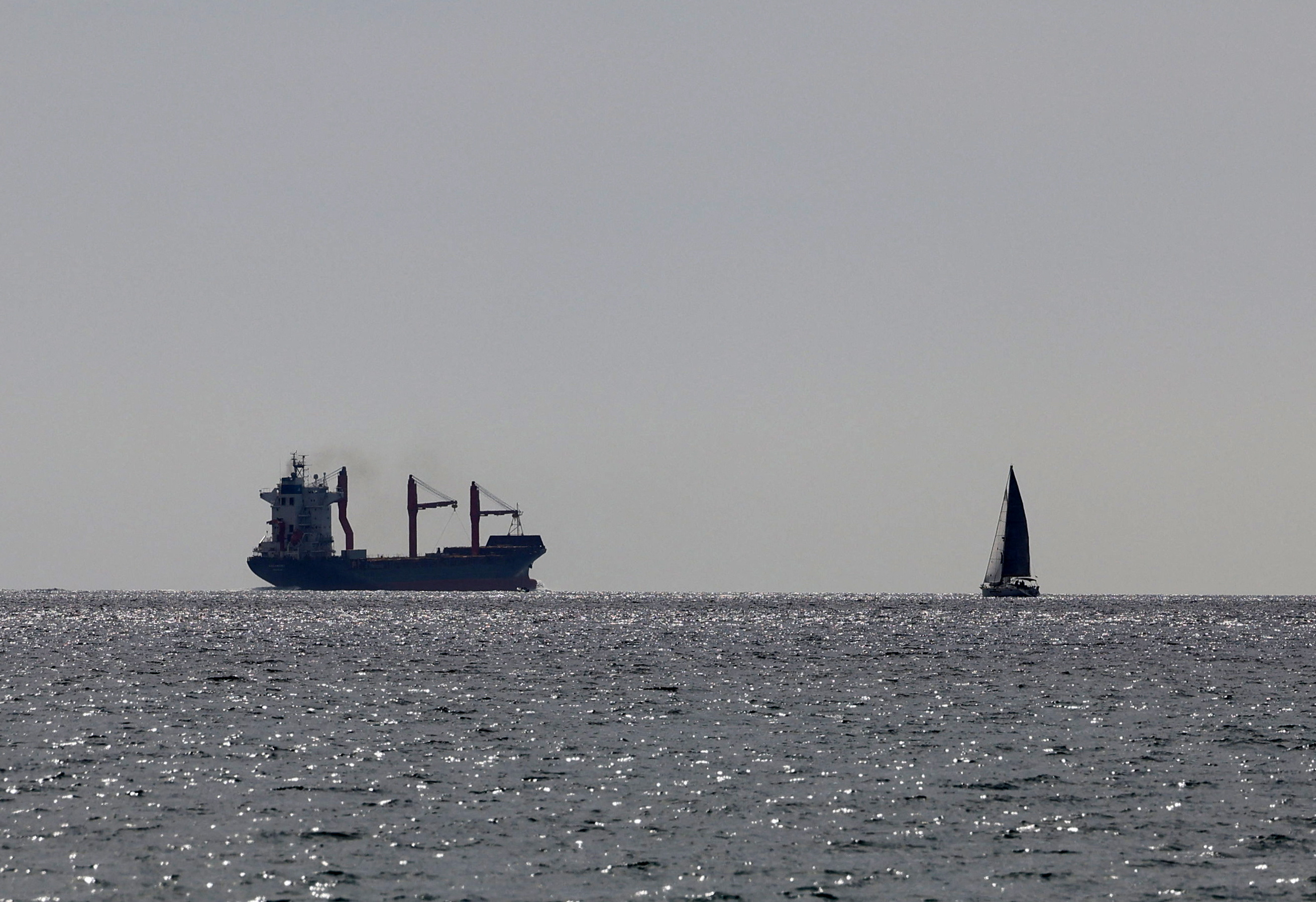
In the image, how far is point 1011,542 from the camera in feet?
580

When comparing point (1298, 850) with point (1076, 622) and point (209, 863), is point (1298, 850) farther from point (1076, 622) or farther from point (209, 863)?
point (1076, 622)

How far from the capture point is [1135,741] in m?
42.9

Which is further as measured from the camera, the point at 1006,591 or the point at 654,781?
the point at 1006,591

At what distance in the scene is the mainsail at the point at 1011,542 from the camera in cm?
17150

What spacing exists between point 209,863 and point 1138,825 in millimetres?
16846

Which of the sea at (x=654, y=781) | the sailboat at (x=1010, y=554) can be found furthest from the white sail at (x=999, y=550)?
the sea at (x=654, y=781)

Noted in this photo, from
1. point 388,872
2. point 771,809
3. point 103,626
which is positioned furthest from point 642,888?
point 103,626

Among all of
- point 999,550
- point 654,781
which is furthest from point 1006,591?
point 654,781

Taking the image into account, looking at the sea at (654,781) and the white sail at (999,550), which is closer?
the sea at (654,781)

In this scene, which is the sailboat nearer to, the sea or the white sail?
the white sail

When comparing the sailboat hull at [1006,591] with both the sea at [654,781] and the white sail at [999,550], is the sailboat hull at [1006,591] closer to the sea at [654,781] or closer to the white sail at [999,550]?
the white sail at [999,550]

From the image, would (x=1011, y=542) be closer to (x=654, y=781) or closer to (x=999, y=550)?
(x=999, y=550)

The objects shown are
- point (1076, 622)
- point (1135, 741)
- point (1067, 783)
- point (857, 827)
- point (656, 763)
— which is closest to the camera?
point (857, 827)

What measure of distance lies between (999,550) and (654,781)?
151 metres
